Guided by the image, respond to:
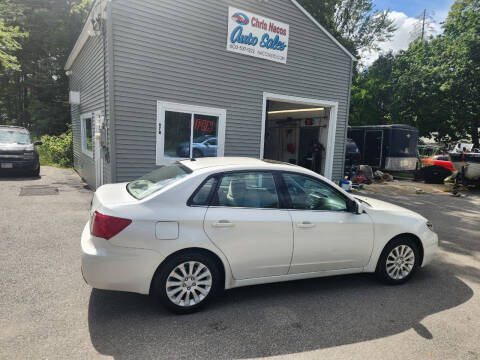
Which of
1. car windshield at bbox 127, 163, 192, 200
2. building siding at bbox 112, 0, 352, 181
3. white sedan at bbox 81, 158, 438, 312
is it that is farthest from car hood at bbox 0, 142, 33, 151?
car windshield at bbox 127, 163, 192, 200

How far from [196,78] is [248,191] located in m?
5.19

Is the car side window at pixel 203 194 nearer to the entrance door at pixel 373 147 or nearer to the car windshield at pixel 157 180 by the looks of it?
the car windshield at pixel 157 180

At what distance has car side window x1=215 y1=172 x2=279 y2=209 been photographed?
338cm

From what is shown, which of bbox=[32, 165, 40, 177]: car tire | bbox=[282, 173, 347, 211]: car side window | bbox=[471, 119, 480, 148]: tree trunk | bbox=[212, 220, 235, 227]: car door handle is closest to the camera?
bbox=[212, 220, 235, 227]: car door handle

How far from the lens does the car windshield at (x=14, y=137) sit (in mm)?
11309

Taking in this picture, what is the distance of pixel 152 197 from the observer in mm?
3154

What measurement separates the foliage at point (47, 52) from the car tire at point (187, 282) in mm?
22119

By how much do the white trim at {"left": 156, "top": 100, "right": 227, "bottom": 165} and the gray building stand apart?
0.08 ft

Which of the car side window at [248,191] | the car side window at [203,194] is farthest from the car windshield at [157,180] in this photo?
the car side window at [248,191]

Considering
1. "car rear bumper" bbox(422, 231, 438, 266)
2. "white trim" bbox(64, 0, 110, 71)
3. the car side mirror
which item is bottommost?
"car rear bumper" bbox(422, 231, 438, 266)

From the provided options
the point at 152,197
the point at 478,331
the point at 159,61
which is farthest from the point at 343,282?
the point at 159,61

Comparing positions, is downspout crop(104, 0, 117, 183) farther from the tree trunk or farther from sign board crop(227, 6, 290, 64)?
the tree trunk

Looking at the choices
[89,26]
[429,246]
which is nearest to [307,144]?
[89,26]

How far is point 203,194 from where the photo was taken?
10.8 feet
